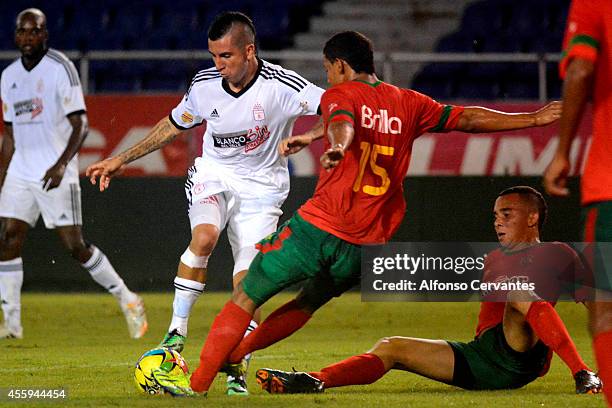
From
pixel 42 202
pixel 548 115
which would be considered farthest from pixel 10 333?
pixel 548 115

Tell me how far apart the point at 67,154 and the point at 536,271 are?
486 centimetres

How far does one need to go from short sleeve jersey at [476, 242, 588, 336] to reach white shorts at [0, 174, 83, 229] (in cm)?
460

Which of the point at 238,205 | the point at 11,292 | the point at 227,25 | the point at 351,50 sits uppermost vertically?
the point at 227,25

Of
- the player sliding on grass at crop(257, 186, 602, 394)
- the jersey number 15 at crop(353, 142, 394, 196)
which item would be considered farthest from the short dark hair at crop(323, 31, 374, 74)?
the player sliding on grass at crop(257, 186, 602, 394)

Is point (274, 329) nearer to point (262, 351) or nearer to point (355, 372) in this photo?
point (355, 372)

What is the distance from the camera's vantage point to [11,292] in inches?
381

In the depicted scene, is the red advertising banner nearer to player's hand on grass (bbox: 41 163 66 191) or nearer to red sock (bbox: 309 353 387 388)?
player's hand on grass (bbox: 41 163 66 191)

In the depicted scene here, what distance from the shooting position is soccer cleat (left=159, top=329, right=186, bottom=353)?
6305mm

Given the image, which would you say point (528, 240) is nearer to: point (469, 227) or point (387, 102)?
point (387, 102)

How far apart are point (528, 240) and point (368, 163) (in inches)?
44.5

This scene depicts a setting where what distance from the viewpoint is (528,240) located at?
20.6ft

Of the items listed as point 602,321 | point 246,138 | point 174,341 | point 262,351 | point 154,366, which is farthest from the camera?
point 262,351

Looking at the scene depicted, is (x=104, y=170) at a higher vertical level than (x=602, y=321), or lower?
higher

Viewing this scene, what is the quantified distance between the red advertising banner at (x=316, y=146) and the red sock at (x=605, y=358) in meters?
9.05
